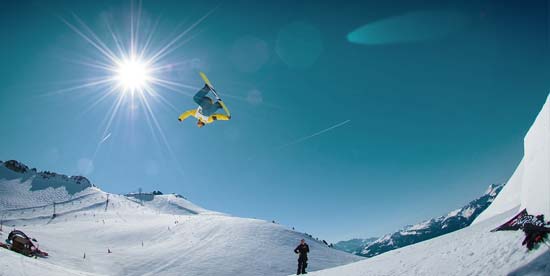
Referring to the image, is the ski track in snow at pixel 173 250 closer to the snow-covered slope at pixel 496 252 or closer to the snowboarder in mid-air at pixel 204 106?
the snowboarder in mid-air at pixel 204 106

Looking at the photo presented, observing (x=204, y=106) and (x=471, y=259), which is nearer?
(x=471, y=259)

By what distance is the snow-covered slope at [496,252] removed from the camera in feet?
23.1

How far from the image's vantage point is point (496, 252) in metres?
8.02

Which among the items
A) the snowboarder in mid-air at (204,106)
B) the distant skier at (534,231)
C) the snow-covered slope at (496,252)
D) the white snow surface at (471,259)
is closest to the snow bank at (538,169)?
the snow-covered slope at (496,252)

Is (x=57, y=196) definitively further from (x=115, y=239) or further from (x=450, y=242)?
(x=450, y=242)

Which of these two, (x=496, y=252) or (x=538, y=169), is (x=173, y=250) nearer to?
(x=496, y=252)

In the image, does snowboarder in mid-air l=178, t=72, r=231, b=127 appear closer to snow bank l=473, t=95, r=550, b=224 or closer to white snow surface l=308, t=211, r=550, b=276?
white snow surface l=308, t=211, r=550, b=276

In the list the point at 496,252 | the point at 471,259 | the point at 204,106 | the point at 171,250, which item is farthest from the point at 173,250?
the point at 496,252

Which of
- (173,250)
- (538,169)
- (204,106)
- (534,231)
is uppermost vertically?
(204,106)

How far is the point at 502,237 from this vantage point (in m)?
8.59

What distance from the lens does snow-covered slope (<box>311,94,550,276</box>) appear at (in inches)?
277

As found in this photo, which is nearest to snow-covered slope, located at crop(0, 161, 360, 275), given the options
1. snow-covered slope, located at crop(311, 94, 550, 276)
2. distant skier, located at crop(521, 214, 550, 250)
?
snow-covered slope, located at crop(311, 94, 550, 276)

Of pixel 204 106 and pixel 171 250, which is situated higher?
pixel 204 106

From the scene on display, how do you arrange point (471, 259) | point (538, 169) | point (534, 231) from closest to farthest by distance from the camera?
point (534, 231) < point (471, 259) < point (538, 169)
